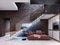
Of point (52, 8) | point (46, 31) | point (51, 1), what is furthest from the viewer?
point (46, 31)

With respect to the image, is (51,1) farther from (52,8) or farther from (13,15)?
(13,15)

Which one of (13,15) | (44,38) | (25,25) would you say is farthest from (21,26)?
(44,38)

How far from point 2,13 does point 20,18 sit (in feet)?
6.92

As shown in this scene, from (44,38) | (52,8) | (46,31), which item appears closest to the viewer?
(44,38)

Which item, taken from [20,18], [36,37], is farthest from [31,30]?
[36,37]

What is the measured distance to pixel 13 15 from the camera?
14938 millimetres

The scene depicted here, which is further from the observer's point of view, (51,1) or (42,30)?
(42,30)

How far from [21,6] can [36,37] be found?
576 centimetres

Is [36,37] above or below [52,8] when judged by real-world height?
below

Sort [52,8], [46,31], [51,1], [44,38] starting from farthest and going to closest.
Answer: [46,31] → [52,8] → [44,38] → [51,1]

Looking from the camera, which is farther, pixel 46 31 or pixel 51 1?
pixel 46 31

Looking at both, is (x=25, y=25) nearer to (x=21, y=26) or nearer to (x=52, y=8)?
(x=21, y=26)

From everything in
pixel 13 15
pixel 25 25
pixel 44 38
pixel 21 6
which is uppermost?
pixel 21 6

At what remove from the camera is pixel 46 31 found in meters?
14.7
